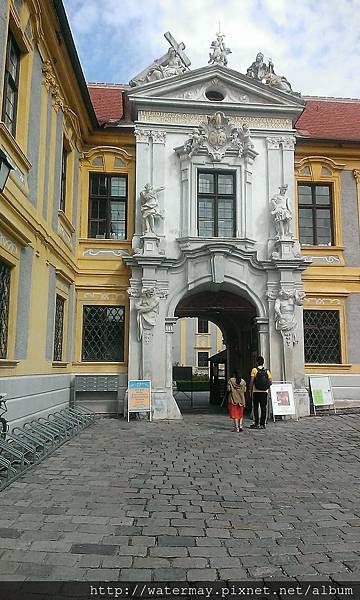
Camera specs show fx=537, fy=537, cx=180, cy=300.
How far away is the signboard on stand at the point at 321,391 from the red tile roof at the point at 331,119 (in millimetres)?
7352

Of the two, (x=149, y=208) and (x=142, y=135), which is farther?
(x=142, y=135)

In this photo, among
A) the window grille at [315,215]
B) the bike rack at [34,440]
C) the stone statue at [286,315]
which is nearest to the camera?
the bike rack at [34,440]

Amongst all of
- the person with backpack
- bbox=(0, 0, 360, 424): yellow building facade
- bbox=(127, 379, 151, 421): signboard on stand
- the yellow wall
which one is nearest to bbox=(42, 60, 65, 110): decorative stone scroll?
bbox=(0, 0, 360, 424): yellow building facade

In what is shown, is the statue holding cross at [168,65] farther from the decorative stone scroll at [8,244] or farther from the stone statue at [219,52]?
the decorative stone scroll at [8,244]

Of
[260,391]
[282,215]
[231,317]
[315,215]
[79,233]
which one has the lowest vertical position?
[260,391]

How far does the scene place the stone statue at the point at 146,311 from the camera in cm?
1438

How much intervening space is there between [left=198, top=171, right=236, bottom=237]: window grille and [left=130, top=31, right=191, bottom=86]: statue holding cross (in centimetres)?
315

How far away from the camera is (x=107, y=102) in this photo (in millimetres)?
19328

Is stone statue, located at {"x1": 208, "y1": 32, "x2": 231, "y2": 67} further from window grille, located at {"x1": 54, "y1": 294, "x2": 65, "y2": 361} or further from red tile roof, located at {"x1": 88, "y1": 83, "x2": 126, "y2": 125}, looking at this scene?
window grille, located at {"x1": 54, "y1": 294, "x2": 65, "y2": 361}

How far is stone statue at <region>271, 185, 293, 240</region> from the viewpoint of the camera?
15.1m

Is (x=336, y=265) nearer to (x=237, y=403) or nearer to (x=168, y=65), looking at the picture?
(x=237, y=403)

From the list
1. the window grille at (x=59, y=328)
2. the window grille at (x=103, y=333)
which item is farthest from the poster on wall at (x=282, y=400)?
the window grille at (x=59, y=328)

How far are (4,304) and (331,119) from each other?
600 inches

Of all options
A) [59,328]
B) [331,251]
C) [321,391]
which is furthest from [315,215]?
[59,328]
